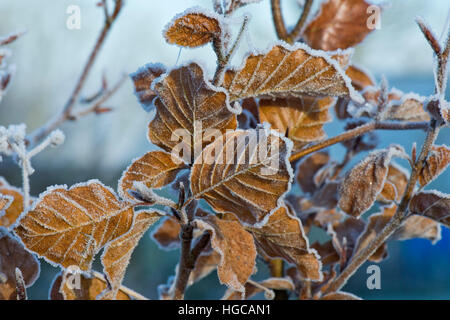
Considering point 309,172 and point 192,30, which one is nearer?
point 192,30

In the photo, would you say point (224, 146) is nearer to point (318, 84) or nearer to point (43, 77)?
point (318, 84)

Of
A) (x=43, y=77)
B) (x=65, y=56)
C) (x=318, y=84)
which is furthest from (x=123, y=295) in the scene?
(x=43, y=77)

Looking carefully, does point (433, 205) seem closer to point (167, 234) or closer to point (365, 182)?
point (365, 182)

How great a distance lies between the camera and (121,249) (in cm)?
31

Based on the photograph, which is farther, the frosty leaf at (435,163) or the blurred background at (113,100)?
the blurred background at (113,100)

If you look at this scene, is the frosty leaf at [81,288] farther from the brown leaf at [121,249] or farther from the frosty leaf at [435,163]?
the frosty leaf at [435,163]

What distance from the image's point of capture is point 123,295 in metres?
0.39

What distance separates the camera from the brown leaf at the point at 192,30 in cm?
27

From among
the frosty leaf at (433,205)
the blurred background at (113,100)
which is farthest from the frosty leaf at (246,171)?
the blurred background at (113,100)

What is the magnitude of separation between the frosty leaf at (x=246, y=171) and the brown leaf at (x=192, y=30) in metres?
0.06

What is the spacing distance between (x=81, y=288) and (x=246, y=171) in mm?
206

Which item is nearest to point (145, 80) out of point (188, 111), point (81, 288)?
point (188, 111)

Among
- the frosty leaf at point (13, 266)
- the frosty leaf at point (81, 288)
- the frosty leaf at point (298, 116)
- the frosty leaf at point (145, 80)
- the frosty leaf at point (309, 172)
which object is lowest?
the frosty leaf at point (81, 288)

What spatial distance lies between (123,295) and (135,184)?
0.16 m
